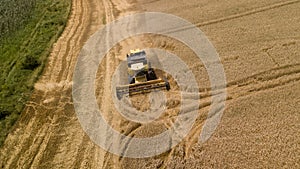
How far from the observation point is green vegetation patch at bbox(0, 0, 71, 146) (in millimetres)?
23422

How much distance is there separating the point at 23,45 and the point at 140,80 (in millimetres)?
12653

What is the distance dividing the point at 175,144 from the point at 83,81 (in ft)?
29.2

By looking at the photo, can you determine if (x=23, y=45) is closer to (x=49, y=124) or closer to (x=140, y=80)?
(x=49, y=124)

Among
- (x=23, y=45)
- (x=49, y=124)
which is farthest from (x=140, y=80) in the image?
(x=23, y=45)

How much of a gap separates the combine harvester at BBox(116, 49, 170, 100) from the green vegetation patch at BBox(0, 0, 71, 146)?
6.82 meters

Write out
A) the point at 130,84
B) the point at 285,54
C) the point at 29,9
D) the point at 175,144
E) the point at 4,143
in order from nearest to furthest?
the point at 175,144, the point at 4,143, the point at 130,84, the point at 285,54, the point at 29,9

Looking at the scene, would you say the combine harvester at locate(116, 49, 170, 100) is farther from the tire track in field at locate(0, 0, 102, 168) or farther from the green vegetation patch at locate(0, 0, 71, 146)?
the green vegetation patch at locate(0, 0, 71, 146)

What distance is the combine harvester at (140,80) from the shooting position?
22.2 m

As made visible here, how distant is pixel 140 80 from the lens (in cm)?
2252

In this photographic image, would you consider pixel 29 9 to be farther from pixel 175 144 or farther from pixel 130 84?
pixel 175 144

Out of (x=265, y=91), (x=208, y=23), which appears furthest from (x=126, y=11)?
(x=265, y=91)

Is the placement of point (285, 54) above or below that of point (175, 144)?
above

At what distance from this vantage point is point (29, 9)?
36.5 m

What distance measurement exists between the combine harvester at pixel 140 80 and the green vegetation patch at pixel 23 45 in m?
6.82
